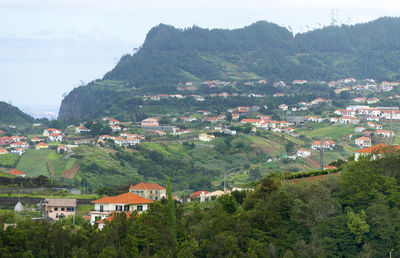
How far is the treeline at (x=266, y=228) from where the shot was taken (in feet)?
103

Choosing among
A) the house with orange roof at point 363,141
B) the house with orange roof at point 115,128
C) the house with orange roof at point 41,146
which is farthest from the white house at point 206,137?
the house with orange roof at point 41,146

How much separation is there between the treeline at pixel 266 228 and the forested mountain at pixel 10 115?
9146 centimetres

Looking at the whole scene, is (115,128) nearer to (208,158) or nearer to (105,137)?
(105,137)

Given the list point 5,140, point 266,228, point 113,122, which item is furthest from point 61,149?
point 266,228

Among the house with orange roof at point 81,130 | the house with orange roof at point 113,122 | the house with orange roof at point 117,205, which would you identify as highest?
the house with orange roof at point 113,122

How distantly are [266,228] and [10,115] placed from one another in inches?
4006

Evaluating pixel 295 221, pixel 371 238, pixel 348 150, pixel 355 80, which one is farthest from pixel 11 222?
pixel 355 80

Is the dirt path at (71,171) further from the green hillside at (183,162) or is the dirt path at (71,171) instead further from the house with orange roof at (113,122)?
the house with orange roof at (113,122)

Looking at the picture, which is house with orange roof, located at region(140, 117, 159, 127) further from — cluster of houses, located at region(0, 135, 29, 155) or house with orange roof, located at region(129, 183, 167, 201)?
house with orange roof, located at region(129, 183, 167, 201)

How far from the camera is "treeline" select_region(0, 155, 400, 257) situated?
31.5m

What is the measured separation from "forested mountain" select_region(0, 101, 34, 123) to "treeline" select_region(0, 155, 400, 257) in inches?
3601

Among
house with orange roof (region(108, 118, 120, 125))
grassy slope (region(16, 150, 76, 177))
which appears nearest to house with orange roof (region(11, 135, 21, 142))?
grassy slope (region(16, 150, 76, 177))

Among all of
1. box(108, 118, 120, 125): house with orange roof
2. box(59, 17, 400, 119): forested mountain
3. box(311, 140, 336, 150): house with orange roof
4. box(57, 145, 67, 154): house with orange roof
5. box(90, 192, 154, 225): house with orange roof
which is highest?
box(59, 17, 400, 119): forested mountain

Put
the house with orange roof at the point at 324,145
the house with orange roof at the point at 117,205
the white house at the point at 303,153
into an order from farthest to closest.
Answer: the house with orange roof at the point at 324,145, the white house at the point at 303,153, the house with orange roof at the point at 117,205
